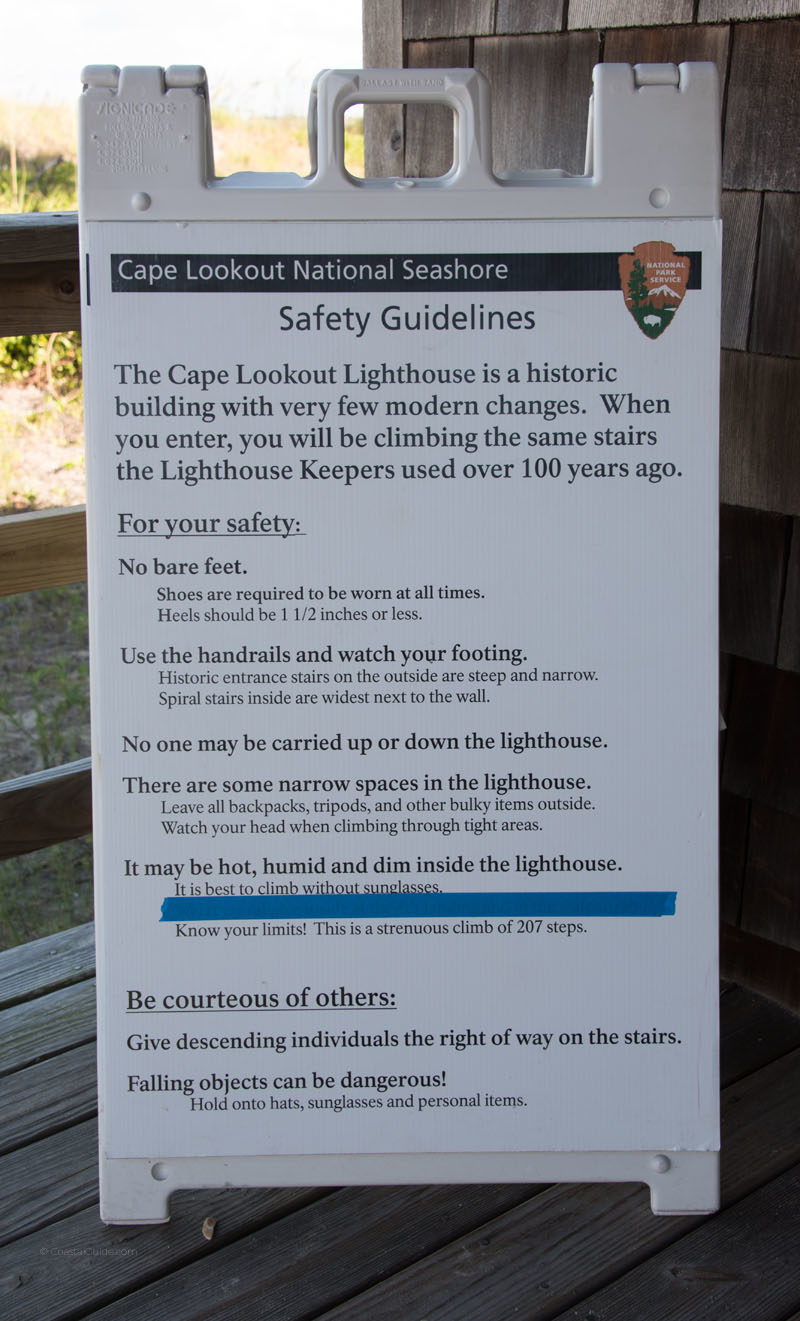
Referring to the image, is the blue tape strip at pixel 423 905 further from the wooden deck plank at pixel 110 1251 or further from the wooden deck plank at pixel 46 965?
the wooden deck plank at pixel 46 965

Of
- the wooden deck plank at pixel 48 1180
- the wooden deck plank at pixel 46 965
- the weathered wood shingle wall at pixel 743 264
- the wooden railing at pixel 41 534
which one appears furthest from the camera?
the wooden deck plank at pixel 46 965

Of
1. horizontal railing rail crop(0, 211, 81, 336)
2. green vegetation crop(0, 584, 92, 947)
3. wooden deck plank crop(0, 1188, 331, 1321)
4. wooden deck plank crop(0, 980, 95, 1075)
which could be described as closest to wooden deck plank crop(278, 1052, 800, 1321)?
wooden deck plank crop(0, 1188, 331, 1321)

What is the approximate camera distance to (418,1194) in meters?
1.53

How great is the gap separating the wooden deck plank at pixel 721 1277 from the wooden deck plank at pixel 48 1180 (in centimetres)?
62

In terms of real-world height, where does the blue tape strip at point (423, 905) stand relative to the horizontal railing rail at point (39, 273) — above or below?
below

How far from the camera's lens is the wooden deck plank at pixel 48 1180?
4.93ft

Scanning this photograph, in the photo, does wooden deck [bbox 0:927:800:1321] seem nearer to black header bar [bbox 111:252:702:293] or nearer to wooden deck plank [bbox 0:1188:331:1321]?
wooden deck plank [bbox 0:1188:331:1321]

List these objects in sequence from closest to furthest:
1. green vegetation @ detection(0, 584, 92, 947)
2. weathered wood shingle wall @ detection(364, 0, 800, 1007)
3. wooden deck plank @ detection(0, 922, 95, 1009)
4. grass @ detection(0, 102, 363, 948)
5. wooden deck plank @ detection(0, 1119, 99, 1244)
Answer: wooden deck plank @ detection(0, 1119, 99, 1244)
weathered wood shingle wall @ detection(364, 0, 800, 1007)
wooden deck plank @ detection(0, 922, 95, 1009)
green vegetation @ detection(0, 584, 92, 947)
grass @ detection(0, 102, 363, 948)

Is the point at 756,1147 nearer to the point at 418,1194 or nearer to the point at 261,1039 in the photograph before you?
the point at 418,1194

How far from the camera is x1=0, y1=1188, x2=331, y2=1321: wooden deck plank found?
4.55ft

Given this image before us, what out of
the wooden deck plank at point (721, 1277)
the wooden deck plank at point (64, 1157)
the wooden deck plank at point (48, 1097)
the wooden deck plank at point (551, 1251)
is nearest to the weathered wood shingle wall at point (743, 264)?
the wooden deck plank at point (64, 1157)

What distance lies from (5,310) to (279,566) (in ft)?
2.43

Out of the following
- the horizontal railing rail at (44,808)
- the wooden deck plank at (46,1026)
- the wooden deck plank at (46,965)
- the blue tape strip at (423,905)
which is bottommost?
the wooden deck plank at (46,1026)

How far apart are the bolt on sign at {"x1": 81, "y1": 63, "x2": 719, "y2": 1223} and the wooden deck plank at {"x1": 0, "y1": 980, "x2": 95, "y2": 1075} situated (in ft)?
1.44
